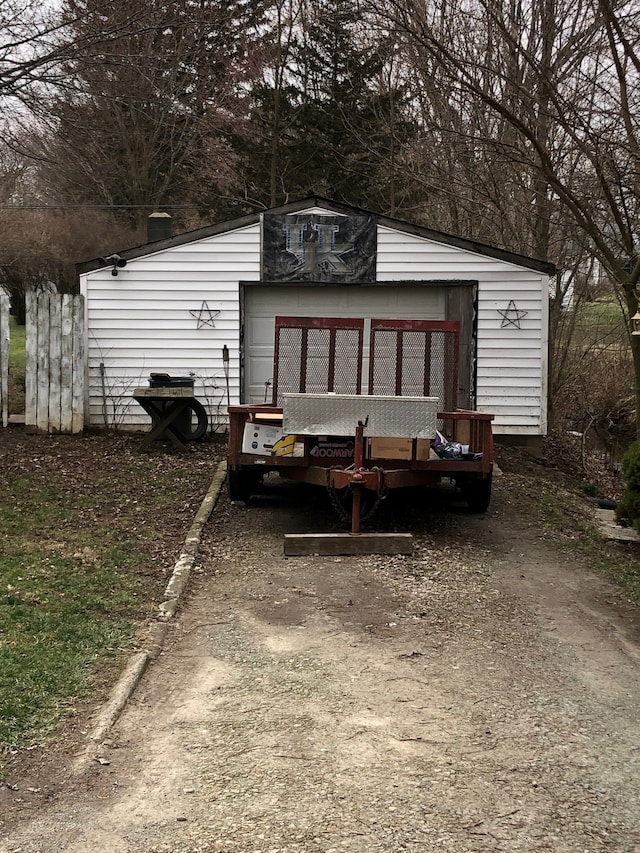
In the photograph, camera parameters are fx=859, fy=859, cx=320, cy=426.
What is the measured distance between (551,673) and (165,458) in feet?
25.2

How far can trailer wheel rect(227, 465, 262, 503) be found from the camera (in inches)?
336

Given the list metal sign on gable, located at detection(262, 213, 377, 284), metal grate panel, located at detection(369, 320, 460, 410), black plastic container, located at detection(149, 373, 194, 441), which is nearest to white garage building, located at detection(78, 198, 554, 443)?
metal sign on gable, located at detection(262, 213, 377, 284)

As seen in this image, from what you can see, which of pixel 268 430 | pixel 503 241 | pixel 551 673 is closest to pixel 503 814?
pixel 551 673

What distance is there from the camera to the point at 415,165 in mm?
16953

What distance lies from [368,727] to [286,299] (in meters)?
9.97

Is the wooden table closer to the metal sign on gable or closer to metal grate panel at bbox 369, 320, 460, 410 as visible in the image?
the metal sign on gable

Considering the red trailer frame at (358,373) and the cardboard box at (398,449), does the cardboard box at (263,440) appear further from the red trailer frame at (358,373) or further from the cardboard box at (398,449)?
the cardboard box at (398,449)

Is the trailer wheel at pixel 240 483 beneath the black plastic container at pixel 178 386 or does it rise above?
beneath

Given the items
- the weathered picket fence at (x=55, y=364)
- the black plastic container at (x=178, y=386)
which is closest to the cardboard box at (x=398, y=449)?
the black plastic container at (x=178, y=386)

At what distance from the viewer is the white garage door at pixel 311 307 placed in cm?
1312

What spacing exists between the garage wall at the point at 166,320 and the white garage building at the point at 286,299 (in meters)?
0.02

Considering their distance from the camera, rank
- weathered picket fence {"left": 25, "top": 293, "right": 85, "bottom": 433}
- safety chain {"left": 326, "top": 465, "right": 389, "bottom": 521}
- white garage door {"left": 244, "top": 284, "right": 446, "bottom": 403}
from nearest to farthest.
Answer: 1. safety chain {"left": 326, "top": 465, "right": 389, "bottom": 521}
2. weathered picket fence {"left": 25, "top": 293, "right": 85, "bottom": 433}
3. white garage door {"left": 244, "top": 284, "right": 446, "bottom": 403}

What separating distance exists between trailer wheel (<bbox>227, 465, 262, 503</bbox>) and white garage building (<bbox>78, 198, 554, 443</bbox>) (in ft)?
14.1

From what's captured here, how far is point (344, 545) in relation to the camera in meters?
6.90
